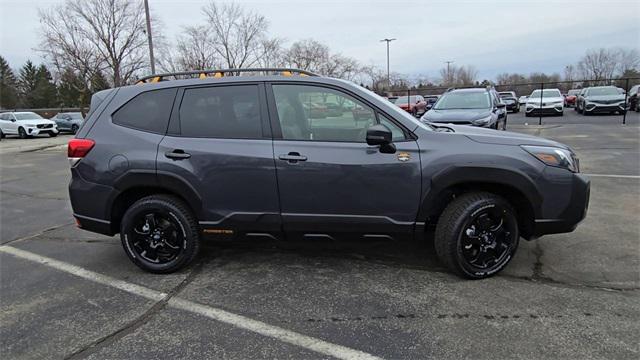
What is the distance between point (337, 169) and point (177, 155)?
4.65ft

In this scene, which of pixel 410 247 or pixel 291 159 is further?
pixel 410 247

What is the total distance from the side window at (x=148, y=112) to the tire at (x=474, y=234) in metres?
2.64

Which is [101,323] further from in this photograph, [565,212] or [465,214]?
[565,212]

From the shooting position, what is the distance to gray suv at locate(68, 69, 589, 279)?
3660 millimetres

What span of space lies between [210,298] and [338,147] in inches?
64.4

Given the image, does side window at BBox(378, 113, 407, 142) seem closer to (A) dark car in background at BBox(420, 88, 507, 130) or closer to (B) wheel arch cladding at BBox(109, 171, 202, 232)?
(B) wheel arch cladding at BBox(109, 171, 202, 232)

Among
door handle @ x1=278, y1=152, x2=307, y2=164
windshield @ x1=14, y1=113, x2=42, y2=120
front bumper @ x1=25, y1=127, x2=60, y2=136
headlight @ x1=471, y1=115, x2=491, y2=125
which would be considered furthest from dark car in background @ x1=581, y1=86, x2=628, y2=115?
windshield @ x1=14, y1=113, x2=42, y2=120

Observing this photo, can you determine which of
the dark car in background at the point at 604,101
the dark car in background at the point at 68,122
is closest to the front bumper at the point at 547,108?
the dark car in background at the point at 604,101

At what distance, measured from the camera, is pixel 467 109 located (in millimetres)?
10656

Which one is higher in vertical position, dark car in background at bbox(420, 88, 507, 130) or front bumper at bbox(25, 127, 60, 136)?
dark car in background at bbox(420, 88, 507, 130)

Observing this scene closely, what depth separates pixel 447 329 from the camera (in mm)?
3066

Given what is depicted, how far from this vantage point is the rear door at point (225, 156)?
383cm

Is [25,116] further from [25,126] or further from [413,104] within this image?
[413,104]

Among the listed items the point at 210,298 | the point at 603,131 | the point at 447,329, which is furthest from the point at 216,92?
the point at 603,131
